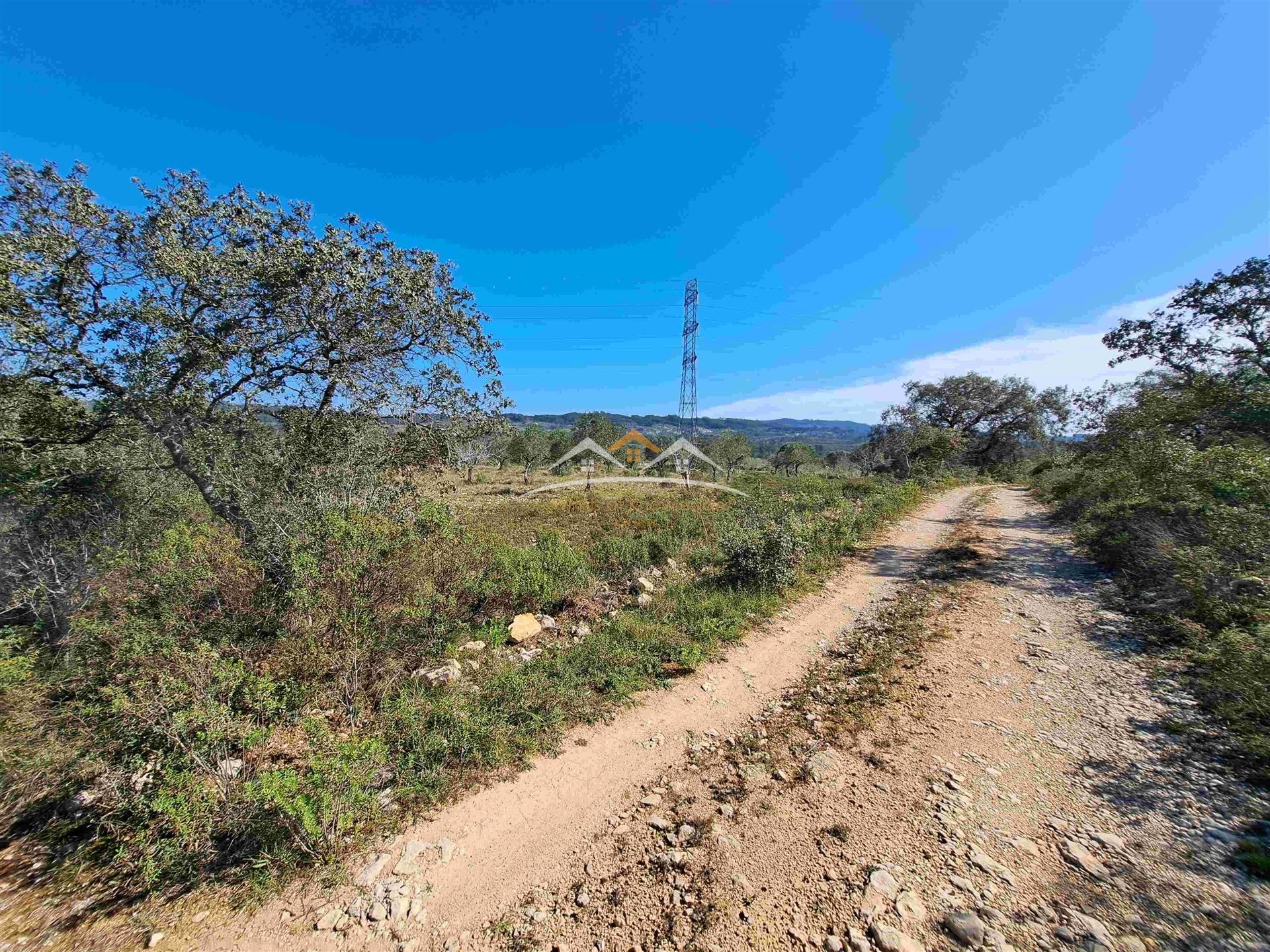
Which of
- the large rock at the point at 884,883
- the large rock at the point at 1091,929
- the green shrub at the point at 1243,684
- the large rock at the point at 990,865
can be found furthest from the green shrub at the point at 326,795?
the green shrub at the point at 1243,684

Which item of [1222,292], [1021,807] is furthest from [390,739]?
[1222,292]

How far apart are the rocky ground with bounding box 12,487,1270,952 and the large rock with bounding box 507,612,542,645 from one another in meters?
2.48

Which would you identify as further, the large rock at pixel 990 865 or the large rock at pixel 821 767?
the large rock at pixel 821 767

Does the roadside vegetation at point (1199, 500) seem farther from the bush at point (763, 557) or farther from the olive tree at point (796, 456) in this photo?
the olive tree at point (796, 456)

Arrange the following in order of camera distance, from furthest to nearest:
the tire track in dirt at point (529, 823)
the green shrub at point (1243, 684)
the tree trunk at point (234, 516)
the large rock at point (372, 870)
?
the tree trunk at point (234, 516)
the green shrub at point (1243, 684)
the large rock at point (372, 870)
the tire track in dirt at point (529, 823)

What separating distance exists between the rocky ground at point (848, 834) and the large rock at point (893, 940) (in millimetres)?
12

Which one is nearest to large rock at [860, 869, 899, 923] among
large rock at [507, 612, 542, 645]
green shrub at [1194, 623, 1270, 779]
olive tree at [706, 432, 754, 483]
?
green shrub at [1194, 623, 1270, 779]

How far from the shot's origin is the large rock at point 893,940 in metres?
2.59

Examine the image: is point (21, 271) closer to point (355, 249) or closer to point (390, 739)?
point (355, 249)

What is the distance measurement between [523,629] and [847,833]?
16.6ft

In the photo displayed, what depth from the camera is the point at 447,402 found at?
7.81 metres

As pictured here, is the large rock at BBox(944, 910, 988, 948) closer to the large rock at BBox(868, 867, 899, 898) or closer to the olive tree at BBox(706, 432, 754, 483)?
the large rock at BBox(868, 867, 899, 898)

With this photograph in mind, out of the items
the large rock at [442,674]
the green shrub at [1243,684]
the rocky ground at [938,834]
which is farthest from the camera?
the large rock at [442,674]

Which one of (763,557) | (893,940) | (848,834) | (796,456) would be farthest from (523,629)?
(796,456)
